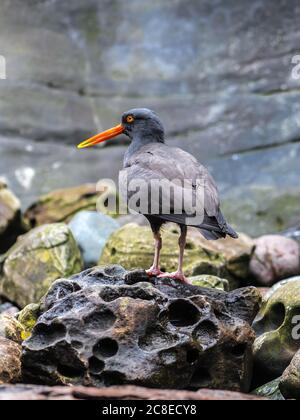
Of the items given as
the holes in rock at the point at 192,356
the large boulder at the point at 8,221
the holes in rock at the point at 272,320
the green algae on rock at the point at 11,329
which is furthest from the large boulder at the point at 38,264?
the holes in rock at the point at 192,356

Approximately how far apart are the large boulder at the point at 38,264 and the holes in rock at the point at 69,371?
3467 mm

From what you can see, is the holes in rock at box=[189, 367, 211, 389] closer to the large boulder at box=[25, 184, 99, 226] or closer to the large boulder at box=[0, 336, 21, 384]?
the large boulder at box=[0, 336, 21, 384]

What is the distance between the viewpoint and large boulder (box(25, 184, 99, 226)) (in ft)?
34.1

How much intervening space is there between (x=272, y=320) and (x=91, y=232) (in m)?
3.64

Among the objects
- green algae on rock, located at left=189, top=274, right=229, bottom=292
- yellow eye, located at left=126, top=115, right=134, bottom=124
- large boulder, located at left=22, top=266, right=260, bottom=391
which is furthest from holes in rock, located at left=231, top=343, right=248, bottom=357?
yellow eye, located at left=126, top=115, right=134, bottom=124

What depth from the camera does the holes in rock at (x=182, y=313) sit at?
4676mm

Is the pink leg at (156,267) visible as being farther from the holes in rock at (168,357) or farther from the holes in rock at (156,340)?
the holes in rock at (168,357)

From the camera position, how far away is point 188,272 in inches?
290

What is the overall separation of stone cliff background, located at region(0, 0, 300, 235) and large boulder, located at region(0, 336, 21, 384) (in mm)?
8242

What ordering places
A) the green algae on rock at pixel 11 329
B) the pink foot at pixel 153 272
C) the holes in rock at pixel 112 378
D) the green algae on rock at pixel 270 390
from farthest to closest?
the pink foot at pixel 153 272
the green algae on rock at pixel 11 329
the green algae on rock at pixel 270 390
the holes in rock at pixel 112 378

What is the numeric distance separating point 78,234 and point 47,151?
519 cm

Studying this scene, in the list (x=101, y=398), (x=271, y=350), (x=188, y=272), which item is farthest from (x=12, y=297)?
(x=101, y=398)

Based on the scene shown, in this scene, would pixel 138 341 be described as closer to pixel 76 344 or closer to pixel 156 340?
pixel 156 340
